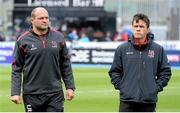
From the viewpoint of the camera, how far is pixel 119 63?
8.35m

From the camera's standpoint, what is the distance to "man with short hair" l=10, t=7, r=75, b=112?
27.9ft

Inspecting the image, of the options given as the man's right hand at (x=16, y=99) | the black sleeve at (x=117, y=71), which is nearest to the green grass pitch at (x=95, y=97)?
the man's right hand at (x=16, y=99)

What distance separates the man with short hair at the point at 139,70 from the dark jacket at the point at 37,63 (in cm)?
81

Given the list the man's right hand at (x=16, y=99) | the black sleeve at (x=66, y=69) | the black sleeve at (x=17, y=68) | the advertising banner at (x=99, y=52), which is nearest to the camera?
the man's right hand at (x=16, y=99)

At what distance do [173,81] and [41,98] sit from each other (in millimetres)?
13065

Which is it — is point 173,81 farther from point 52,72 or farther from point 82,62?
point 52,72

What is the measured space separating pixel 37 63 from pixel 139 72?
1341mm

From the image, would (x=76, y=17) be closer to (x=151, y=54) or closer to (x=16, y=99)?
(x=16, y=99)

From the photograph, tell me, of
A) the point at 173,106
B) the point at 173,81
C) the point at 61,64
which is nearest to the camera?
the point at 61,64

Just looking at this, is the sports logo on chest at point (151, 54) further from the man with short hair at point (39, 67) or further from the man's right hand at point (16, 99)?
the man's right hand at point (16, 99)

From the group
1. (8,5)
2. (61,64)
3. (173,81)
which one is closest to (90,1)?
(8,5)

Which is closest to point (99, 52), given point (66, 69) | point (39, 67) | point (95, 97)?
point (95, 97)

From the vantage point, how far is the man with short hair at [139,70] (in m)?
8.17

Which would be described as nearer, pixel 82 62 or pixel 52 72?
pixel 52 72
